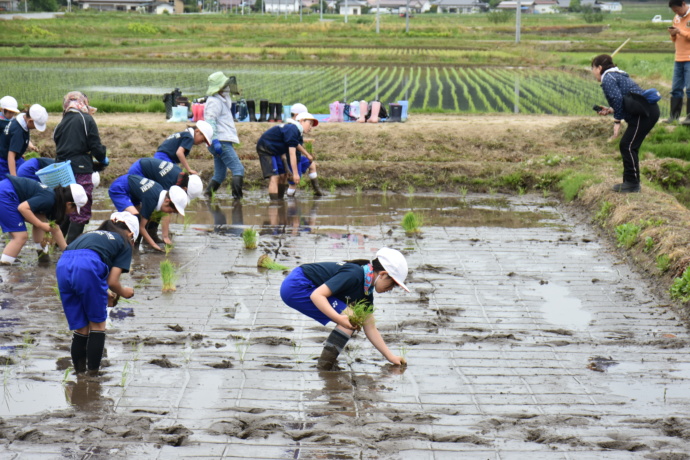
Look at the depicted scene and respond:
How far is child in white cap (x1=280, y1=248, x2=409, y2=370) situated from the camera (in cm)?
547

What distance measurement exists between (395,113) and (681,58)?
4990mm

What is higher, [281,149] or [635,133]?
[635,133]

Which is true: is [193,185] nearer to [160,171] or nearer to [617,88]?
[160,171]

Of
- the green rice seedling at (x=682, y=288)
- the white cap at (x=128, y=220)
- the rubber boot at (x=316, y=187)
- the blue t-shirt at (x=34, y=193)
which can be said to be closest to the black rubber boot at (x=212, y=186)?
the rubber boot at (x=316, y=187)

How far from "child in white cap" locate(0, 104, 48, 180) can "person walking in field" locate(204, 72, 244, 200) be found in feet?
8.67

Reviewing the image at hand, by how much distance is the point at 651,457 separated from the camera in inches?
176

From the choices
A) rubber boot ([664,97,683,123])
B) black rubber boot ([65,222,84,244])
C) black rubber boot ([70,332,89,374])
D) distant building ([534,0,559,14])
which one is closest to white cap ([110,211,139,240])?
black rubber boot ([70,332,89,374])

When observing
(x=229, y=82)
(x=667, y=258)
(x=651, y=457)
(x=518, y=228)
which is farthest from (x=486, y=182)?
(x=651, y=457)

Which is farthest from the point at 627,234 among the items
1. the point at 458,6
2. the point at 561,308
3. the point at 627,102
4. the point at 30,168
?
the point at 458,6

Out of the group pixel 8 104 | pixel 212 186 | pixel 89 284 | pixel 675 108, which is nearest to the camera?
pixel 89 284

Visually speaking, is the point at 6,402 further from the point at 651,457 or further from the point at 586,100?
the point at 586,100

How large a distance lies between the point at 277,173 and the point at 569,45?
3295cm

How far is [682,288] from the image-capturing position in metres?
7.18

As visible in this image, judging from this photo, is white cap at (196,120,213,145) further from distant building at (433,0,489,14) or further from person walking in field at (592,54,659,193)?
distant building at (433,0,489,14)
